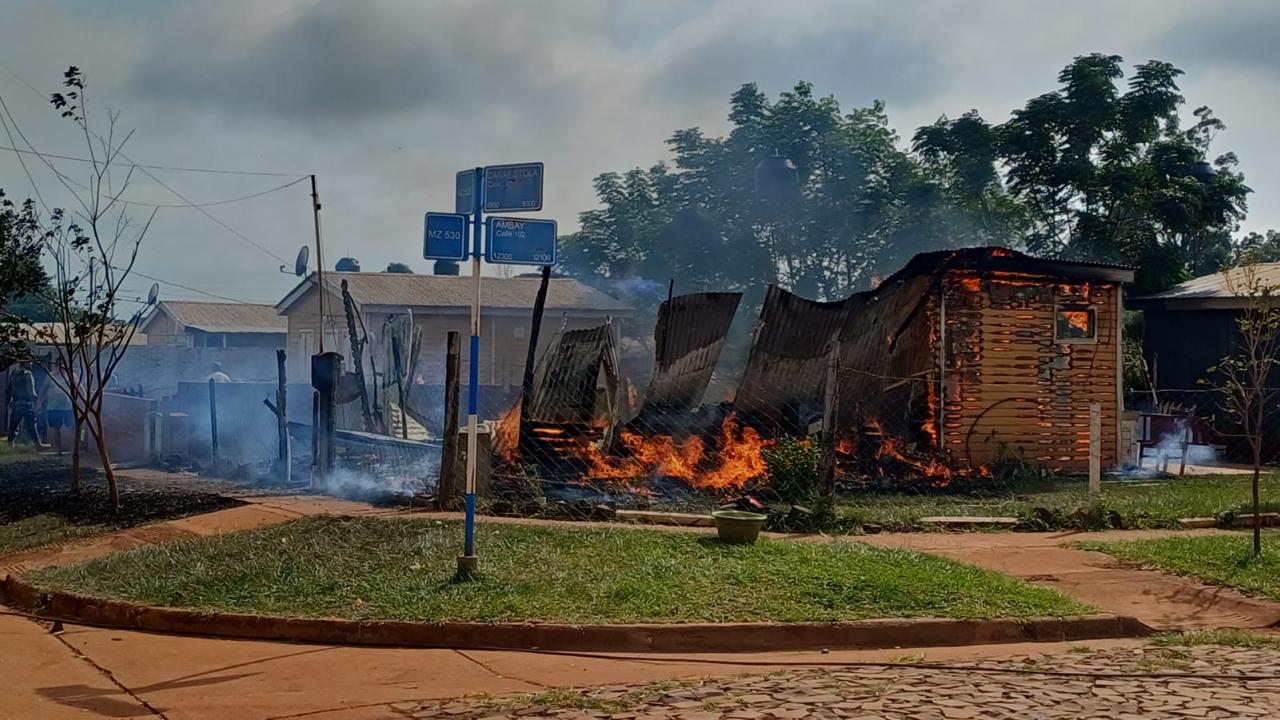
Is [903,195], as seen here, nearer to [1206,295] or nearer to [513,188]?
[1206,295]

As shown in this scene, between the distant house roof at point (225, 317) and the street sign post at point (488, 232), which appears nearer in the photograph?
the street sign post at point (488, 232)

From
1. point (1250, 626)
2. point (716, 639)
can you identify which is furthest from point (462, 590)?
point (1250, 626)

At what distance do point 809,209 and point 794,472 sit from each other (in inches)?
859

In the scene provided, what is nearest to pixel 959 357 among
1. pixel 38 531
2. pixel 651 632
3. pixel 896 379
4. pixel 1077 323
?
pixel 896 379

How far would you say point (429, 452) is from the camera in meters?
13.6

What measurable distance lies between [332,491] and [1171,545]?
9467mm

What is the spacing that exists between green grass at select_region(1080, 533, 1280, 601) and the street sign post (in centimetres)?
577

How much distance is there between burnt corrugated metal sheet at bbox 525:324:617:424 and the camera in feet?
48.5

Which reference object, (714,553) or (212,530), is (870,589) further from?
(212,530)

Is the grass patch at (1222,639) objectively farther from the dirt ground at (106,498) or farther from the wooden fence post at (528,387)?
the dirt ground at (106,498)

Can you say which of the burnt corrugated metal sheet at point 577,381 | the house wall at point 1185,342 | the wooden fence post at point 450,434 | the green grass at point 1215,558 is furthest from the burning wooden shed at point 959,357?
the green grass at point 1215,558

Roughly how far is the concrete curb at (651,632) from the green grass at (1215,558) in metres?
1.68

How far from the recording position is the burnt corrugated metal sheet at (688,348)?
1590 cm

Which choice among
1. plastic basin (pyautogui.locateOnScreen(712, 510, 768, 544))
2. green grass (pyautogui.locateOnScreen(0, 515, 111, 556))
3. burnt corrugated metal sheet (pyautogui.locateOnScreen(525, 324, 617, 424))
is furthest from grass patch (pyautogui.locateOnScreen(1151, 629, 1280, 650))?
green grass (pyautogui.locateOnScreen(0, 515, 111, 556))
